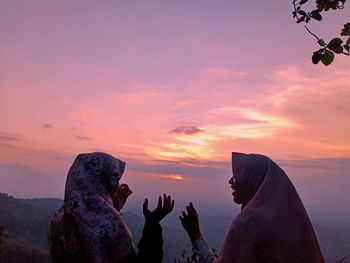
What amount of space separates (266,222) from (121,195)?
81.8 inches

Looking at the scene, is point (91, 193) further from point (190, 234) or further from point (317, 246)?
point (317, 246)

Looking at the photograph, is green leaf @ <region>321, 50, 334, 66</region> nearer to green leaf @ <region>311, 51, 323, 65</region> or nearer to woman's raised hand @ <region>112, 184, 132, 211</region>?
green leaf @ <region>311, 51, 323, 65</region>

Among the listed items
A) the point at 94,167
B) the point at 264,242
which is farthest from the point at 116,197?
the point at 264,242

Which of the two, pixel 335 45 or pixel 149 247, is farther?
pixel 149 247

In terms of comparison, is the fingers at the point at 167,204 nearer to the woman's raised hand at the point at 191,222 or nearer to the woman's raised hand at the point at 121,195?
the woman's raised hand at the point at 191,222

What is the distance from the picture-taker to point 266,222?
3658 mm

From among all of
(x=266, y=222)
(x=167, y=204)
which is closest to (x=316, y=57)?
(x=266, y=222)

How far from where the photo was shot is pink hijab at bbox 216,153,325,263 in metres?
3.61

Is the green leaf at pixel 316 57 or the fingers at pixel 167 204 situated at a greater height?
the green leaf at pixel 316 57

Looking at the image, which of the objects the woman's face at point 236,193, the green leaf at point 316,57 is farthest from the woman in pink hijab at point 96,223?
the green leaf at point 316,57

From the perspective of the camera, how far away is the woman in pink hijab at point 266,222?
3.61 metres

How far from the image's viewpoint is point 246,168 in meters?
4.16

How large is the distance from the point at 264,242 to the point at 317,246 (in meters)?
0.67

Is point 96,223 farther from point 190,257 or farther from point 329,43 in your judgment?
point 190,257
